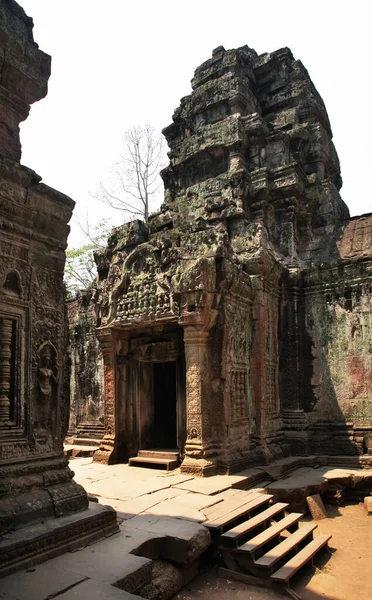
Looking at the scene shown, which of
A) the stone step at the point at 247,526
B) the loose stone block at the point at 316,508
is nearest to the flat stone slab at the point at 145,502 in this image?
the stone step at the point at 247,526

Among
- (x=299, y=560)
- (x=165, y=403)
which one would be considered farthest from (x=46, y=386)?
(x=165, y=403)

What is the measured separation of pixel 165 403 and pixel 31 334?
6331mm

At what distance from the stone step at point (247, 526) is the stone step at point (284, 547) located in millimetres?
295

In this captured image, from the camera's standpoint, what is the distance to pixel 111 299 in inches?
349

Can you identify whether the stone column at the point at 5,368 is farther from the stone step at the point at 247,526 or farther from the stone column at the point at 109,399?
the stone column at the point at 109,399

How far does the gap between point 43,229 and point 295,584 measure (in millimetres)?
4369

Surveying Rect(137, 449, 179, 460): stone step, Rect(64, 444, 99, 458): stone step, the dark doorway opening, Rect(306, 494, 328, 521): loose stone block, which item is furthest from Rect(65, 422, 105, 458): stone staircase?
Rect(306, 494, 328, 521): loose stone block

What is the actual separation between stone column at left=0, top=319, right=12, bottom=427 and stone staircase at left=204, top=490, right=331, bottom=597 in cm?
238

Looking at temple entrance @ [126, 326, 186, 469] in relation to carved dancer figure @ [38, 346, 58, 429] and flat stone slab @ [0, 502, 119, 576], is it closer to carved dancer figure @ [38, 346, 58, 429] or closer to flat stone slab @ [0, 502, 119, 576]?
flat stone slab @ [0, 502, 119, 576]

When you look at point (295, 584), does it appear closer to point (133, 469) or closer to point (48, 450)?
point (48, 450)

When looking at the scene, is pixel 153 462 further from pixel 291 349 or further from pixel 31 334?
pixel 31 334

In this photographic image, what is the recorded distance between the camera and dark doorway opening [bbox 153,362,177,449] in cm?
993

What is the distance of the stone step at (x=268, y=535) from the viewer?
15.2ft

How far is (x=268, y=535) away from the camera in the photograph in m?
4.98
